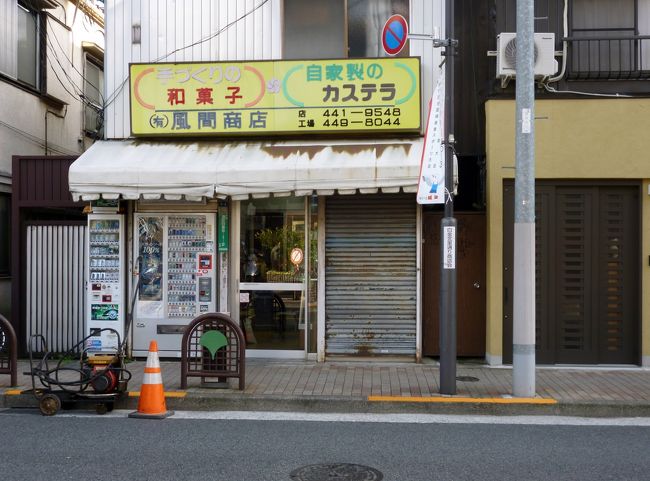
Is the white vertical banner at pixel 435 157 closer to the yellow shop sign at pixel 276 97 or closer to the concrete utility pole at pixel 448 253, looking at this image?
the concrete utility pole at pixel 448 253

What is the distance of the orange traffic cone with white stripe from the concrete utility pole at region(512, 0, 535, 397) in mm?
→ 4251

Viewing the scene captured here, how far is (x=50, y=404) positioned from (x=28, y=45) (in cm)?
883

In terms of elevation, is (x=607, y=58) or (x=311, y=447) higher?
(x=607, y=58)

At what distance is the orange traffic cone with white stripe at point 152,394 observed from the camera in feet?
24.9

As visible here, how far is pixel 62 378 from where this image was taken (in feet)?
30.1

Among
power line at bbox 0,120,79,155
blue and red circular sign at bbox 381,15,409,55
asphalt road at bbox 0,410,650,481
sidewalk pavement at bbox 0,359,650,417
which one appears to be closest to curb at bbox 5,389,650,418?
sidewalk pavement at bbox 0,359,650,417

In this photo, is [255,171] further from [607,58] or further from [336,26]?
[607,58]

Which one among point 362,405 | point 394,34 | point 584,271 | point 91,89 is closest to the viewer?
point 362,405

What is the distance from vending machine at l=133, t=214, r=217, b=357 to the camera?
10.7 meters

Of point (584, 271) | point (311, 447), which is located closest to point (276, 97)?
point (584, 271)

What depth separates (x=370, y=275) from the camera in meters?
10.6

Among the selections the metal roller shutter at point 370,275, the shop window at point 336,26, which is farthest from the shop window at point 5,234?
the metal roller shutter at point 370,275

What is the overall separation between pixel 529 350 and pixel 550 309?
7.38 ft

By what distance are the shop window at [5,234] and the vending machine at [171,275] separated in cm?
330
